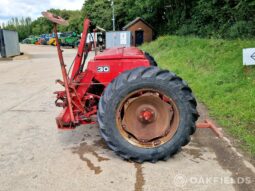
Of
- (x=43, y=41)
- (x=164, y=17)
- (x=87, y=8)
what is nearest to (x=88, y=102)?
(x=164, y=17)

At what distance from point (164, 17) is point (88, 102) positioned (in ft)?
101

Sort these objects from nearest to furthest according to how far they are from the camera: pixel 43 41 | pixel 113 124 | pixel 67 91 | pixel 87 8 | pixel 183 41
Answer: pixel 113 124
pixel 67 91
pixel 183 41
pixel 87 8
pixel 43 41

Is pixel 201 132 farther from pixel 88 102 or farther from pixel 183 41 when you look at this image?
pixel 183 41

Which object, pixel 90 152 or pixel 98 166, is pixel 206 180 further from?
pixel 90 152

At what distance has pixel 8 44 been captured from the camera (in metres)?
24.1

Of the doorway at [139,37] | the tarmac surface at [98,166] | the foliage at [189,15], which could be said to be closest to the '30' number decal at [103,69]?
the tarmac surface at [98,166]

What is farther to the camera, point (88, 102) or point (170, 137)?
point (88, 102)

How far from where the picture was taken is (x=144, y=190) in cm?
307

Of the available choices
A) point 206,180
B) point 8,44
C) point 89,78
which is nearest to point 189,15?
point 8,44

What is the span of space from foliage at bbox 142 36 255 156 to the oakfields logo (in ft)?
2.50

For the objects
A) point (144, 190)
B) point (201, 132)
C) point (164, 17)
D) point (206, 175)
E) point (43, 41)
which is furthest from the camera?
point (43, 41)

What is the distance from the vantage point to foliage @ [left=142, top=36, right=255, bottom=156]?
499cm

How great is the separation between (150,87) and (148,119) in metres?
0.42

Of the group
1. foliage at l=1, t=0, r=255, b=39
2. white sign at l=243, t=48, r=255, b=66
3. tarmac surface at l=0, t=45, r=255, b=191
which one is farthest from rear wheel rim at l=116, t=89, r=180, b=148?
white sign at l=243, t=48, r=255, b=66
